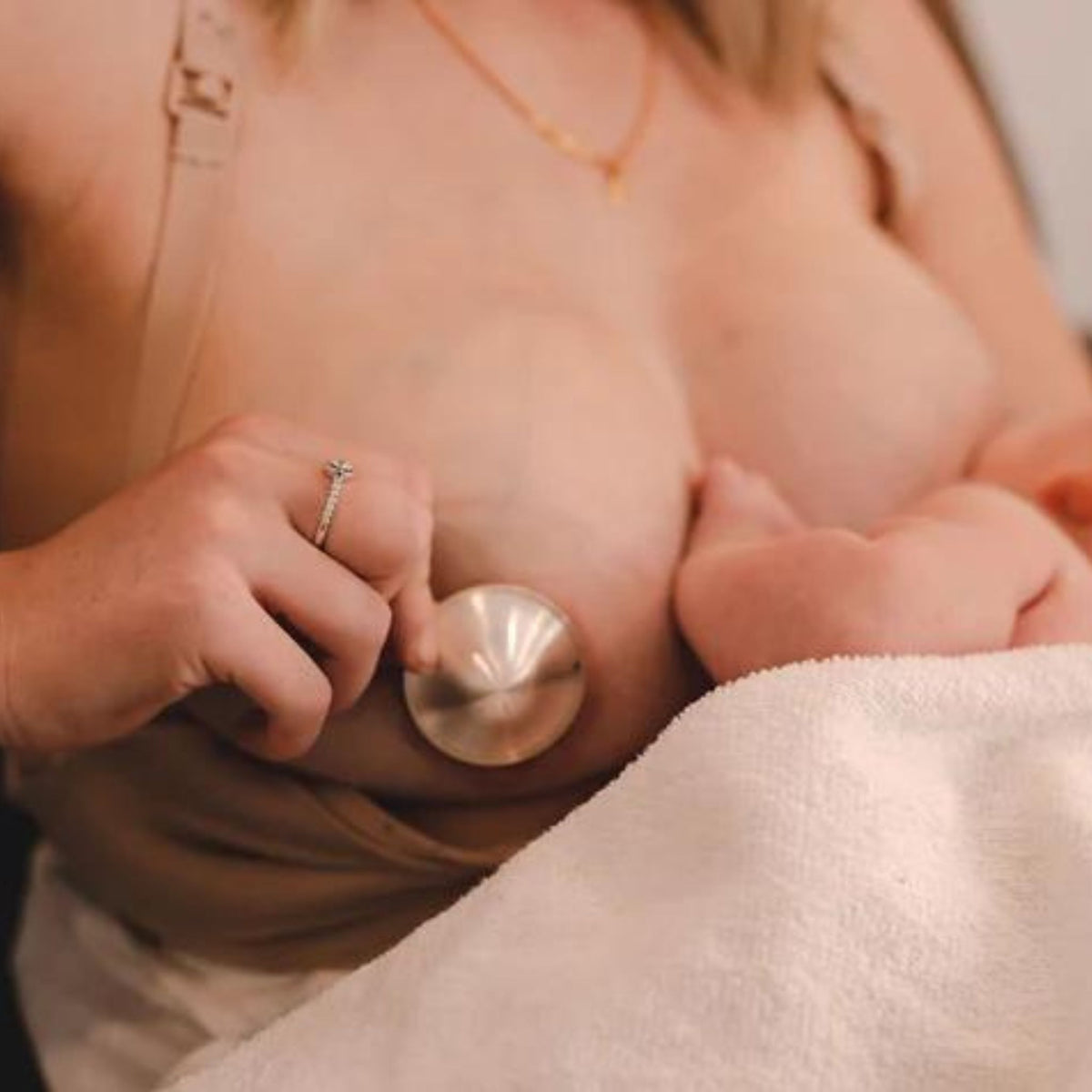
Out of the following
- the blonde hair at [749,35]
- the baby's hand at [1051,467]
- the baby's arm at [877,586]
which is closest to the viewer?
the baby's arm at [877,586]

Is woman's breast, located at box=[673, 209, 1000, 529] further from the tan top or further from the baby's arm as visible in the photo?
the tan top

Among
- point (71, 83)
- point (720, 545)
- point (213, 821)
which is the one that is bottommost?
point (213, 821)

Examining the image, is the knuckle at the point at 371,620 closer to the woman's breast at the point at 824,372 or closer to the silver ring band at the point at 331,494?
the silver ring band at the point at 331,494

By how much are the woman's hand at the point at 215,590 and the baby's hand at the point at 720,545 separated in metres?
0.12

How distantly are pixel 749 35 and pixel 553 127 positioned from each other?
0.42 ft

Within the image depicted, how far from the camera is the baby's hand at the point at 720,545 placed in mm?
701

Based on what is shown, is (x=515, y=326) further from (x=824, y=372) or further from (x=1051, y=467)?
(x=1051, y=467)

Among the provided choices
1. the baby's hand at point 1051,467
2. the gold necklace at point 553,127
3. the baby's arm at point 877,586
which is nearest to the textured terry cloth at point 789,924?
the baby's arm at point 877,586

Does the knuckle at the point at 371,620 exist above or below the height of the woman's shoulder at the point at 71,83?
below

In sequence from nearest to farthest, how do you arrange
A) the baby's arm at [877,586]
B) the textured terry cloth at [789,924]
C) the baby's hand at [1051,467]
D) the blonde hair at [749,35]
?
the textured terry cloth at [789,924]
the baby's arm at [877,586]
the baby's hand at [1051,467]
the blonde hair at [749,35]

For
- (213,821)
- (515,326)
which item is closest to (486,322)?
(515,326)

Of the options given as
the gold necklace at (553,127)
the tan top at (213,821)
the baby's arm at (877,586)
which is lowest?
the tan top at (213,821)

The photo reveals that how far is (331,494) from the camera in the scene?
63 cm

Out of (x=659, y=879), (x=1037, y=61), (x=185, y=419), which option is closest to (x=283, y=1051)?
(x=659, y=879)
